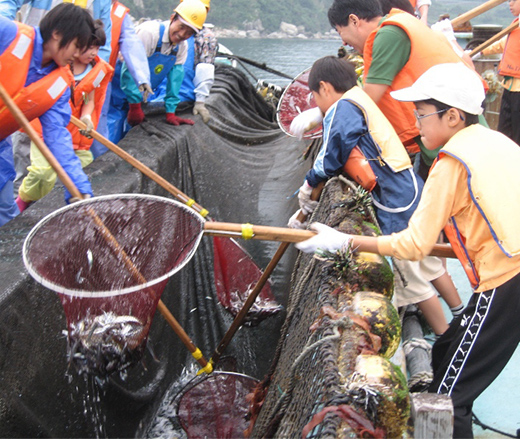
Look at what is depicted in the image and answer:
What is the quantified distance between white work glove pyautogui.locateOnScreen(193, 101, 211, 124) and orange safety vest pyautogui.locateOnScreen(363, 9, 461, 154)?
129 inches

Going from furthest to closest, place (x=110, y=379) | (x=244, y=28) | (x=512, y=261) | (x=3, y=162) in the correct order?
(x=244, y=28) → (x=3, y=162) → (x=110, y=379) → (x=512, y=261)

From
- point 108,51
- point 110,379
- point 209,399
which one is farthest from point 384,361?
point 108,51

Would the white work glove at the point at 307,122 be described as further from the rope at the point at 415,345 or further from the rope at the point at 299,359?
the rope at the point at 299,359

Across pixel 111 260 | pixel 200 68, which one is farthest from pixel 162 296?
pixel 200 68

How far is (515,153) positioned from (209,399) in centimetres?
287

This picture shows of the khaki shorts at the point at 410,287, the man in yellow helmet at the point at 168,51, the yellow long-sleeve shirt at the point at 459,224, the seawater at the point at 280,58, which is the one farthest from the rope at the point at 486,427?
the seawater at the point at 280,58

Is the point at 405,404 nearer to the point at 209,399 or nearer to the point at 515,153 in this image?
the point at 515,153

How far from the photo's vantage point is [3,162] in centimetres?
396

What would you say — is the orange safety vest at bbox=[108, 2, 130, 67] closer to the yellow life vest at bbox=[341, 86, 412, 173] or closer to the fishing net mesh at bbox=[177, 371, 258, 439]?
the yellow life vest at bbox=[341, 86, 412, 173]

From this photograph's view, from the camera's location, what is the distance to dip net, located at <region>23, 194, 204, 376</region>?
107 inches

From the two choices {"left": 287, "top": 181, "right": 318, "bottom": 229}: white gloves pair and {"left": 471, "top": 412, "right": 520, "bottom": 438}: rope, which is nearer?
{"left": 471, "top": 412, "right": 520, "bottom": 438}: rope

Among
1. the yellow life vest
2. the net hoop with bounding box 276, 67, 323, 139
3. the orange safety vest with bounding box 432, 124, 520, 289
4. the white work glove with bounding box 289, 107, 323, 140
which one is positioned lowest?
the net hoop with bounding box 276, 67, 323, 139

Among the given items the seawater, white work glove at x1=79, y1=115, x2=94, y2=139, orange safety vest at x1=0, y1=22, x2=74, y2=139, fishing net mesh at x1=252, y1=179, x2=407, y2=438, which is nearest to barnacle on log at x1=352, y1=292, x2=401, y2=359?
fishing net mesh at x1=252, y1=179, x2=407, y2=438

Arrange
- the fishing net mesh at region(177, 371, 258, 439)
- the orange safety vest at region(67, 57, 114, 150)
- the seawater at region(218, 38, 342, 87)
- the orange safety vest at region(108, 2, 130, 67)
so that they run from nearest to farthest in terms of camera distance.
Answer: the fishing net mesh at region(177, 371, 258, 439), the orange safety vest at region(67, 57, 114, 150), the orange safety vest at region(108, 2, 130, 67), the seawater at region(218, 38, 342, 87)
